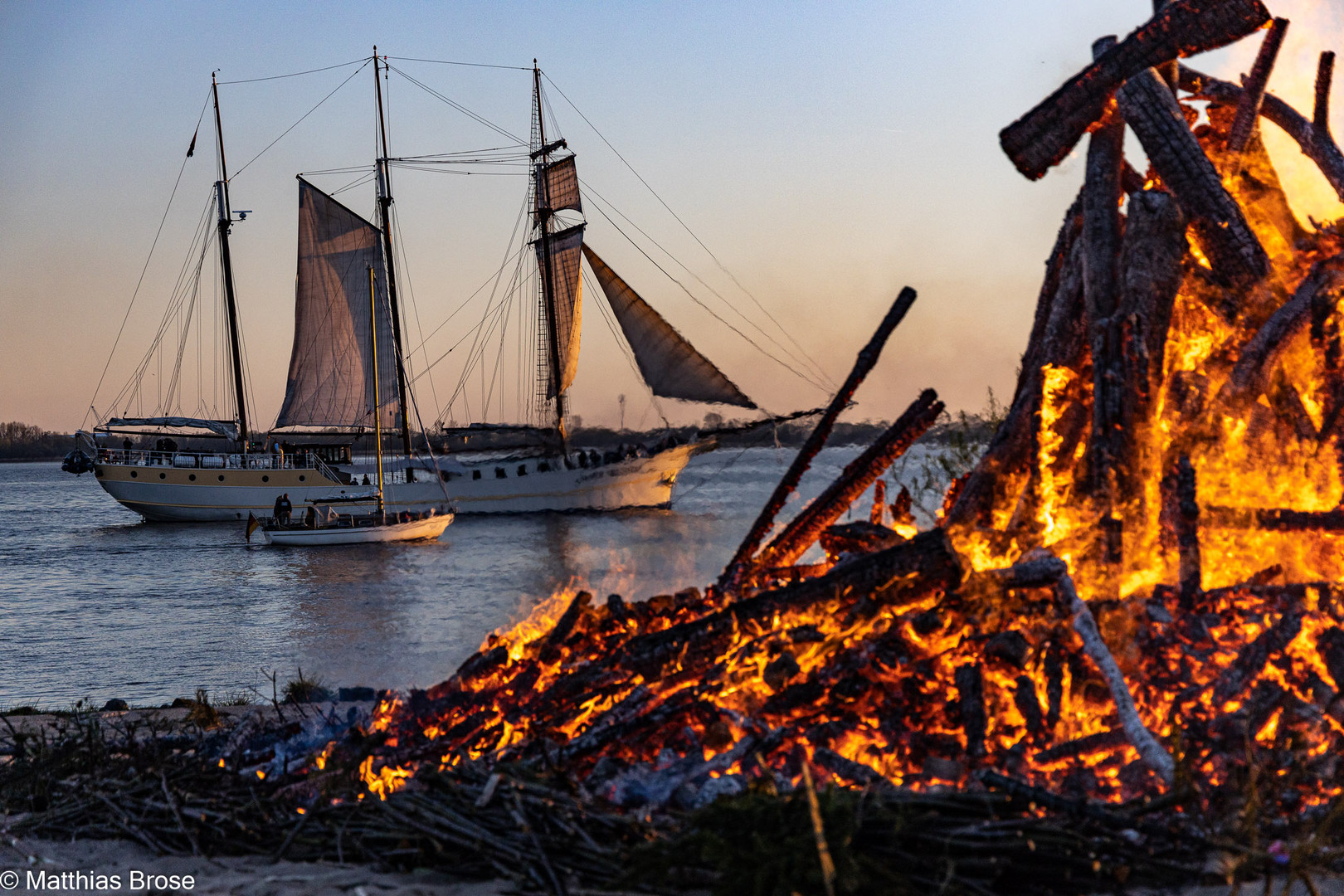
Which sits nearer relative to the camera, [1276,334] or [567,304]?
[1276,334]

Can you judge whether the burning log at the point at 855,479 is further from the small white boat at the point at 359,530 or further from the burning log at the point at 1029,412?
the small white boat at the point at 359,530

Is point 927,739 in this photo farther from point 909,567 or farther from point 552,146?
point 552,146

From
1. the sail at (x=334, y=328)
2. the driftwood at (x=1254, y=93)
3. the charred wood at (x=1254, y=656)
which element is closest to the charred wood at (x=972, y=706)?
the charred wood at (x=1254, y=656)

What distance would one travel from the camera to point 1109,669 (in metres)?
4.61

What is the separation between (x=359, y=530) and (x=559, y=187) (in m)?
24.7

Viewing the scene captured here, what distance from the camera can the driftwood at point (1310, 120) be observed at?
21.6ft

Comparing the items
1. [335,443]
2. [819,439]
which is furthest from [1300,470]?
[335,443]

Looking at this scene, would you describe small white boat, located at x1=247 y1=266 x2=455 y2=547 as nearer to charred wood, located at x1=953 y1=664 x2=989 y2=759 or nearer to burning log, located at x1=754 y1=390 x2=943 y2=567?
burning log, located at x1=754 y1=390 x2=943 y2=567

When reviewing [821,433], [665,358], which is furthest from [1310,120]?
[665,358]

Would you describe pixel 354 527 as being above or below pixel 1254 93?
below

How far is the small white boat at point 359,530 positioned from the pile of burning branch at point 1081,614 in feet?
126

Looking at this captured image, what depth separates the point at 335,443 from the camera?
58906mm

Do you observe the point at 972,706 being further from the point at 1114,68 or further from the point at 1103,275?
the point at 1114,68

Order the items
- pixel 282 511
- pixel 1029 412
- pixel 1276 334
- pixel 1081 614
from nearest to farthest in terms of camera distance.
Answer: pixel 1081 614, pixel 1276 334, pixel 1029 412, pixel 282 511
